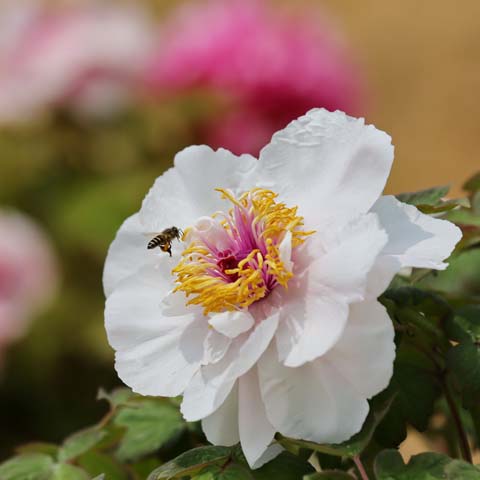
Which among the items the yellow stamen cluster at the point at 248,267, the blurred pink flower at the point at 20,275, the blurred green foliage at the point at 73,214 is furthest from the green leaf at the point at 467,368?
the blurred green foliage at the point at 73,214

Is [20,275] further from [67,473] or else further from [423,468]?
[423,468]

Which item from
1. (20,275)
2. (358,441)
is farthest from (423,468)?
(20,275)

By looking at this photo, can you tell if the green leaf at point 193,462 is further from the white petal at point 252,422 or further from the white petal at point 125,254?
the white petal at point 125,254

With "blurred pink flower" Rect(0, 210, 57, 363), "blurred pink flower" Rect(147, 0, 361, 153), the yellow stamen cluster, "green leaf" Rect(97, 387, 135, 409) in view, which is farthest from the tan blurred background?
the yellow stamen cluster

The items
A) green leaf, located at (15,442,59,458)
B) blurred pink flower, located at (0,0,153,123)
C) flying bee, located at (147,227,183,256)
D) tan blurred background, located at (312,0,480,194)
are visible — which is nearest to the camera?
flying bee, located at (147,227,183,256)

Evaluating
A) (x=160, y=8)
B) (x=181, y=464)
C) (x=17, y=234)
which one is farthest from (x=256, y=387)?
(x=160, y=8)

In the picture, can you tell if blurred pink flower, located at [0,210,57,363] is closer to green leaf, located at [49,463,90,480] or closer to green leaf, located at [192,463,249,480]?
green leaf, located at [49,463,90,480]

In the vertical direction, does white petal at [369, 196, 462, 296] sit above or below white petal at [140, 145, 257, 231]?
below
